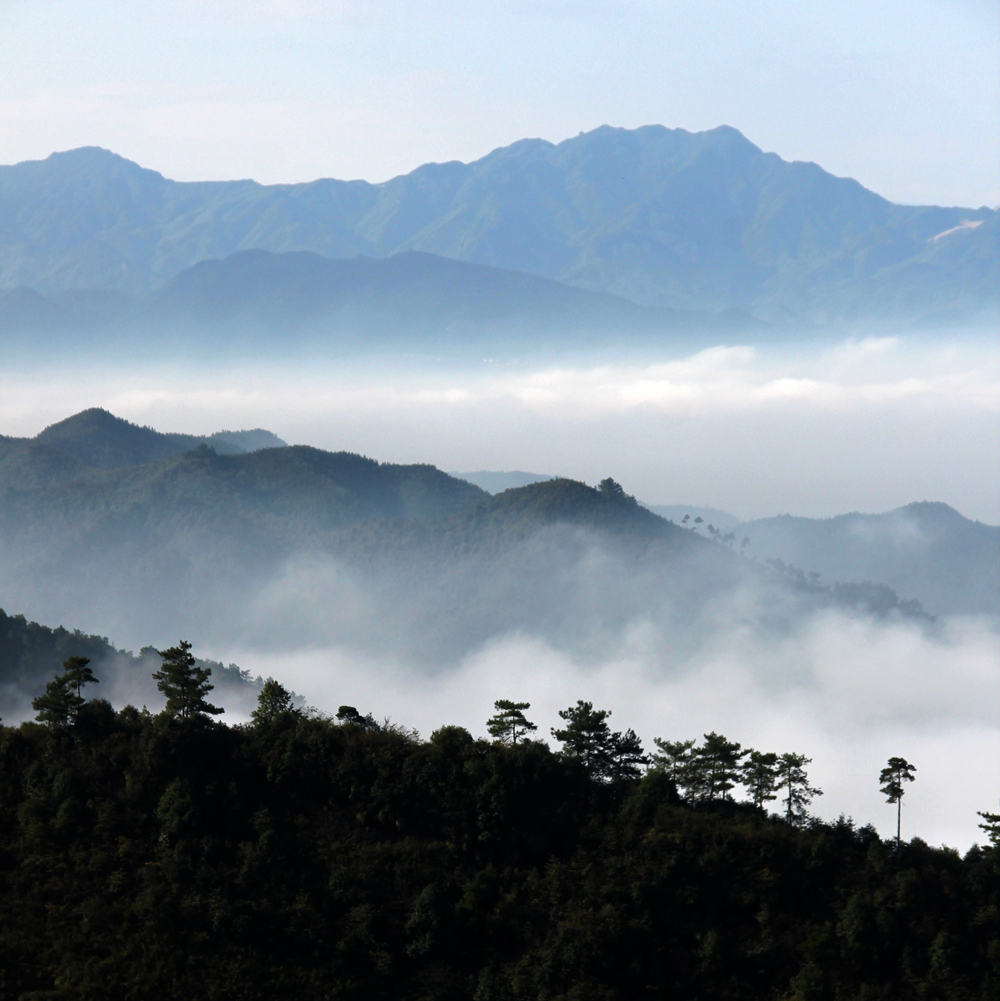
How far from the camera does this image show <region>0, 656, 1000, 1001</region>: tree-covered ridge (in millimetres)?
67062

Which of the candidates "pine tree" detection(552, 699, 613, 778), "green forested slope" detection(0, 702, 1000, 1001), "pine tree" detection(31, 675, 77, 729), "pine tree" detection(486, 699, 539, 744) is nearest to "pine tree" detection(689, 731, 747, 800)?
"green forested slope" detection(0, 702, 1000, 1001)

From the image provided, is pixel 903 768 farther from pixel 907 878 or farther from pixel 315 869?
pixel 315 869

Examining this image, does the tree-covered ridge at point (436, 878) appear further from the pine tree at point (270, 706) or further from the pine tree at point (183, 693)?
the pine tree at point (270, 706)

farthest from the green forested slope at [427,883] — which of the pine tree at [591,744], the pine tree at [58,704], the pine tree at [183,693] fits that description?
the pine tree at [183,693]

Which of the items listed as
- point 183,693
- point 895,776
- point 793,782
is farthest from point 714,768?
point 183,693

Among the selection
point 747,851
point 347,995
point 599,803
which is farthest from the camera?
point 599,803

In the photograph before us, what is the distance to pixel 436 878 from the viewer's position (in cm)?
7356

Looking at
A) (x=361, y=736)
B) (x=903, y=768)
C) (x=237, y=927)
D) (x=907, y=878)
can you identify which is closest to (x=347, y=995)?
(x=237, y=927)

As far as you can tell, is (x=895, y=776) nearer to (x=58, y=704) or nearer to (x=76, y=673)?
(x=76, y=673)

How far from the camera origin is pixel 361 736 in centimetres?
8175

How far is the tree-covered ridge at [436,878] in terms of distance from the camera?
6706cm

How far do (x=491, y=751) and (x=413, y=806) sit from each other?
7025 mm

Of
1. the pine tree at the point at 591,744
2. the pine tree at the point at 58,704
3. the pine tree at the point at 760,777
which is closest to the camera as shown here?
the pine tree at the point at 58,704

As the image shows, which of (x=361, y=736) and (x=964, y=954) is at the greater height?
(x=361, y=736)
